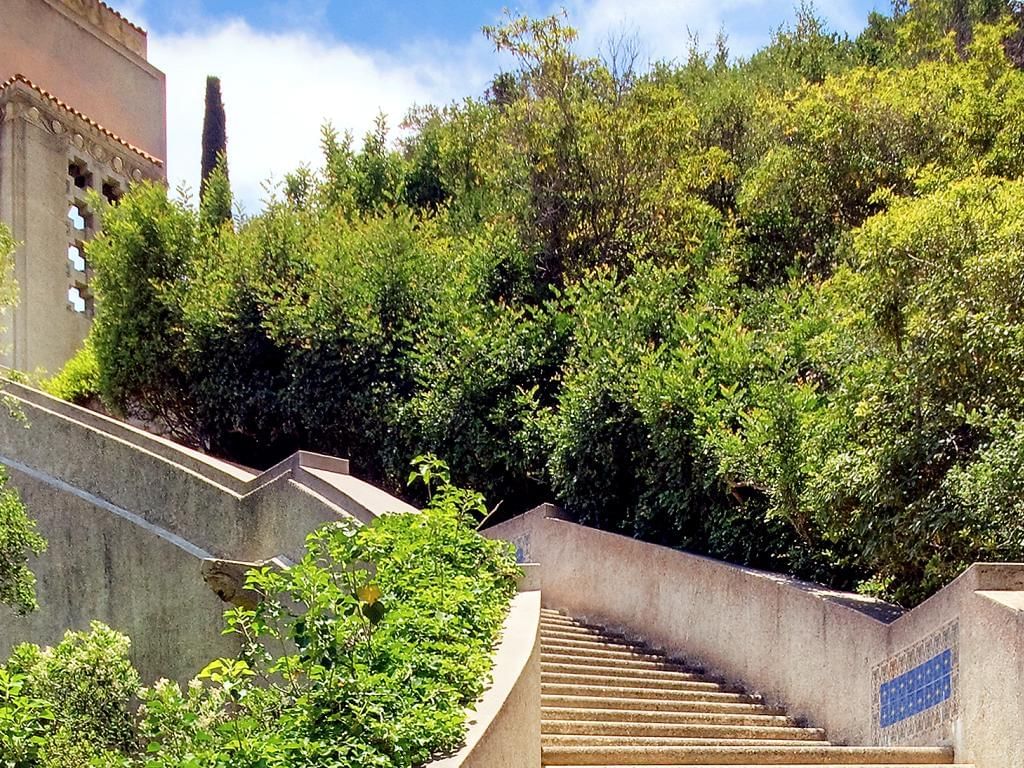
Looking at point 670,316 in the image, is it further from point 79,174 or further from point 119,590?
point 79,174

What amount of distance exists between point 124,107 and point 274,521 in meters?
14.9

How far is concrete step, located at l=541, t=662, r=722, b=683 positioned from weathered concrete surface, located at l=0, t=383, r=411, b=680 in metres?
2.10

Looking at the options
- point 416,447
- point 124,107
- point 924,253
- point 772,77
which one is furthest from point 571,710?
point 124,107

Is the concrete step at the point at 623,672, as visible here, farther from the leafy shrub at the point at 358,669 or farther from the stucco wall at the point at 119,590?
the stucco wall at the point at 119,590

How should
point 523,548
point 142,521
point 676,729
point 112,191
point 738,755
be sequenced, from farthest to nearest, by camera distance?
point 112,191 < point 523,548 < point 142,521 < point 676,729 < point 738,755

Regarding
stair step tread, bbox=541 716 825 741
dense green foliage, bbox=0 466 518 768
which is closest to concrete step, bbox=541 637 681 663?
stair step tread, bbox=541 716 825 741

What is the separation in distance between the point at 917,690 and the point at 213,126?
68.7 feet

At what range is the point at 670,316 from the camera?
15.4 metres

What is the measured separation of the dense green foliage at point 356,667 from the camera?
5.19 m

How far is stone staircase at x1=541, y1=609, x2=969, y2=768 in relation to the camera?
8.16 meters

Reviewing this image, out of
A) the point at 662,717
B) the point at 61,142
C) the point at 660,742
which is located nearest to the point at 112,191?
the point at 61,142

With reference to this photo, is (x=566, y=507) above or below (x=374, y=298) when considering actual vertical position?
below

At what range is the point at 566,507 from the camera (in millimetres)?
14961

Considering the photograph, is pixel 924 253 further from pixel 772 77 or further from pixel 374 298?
pixel 772 77
